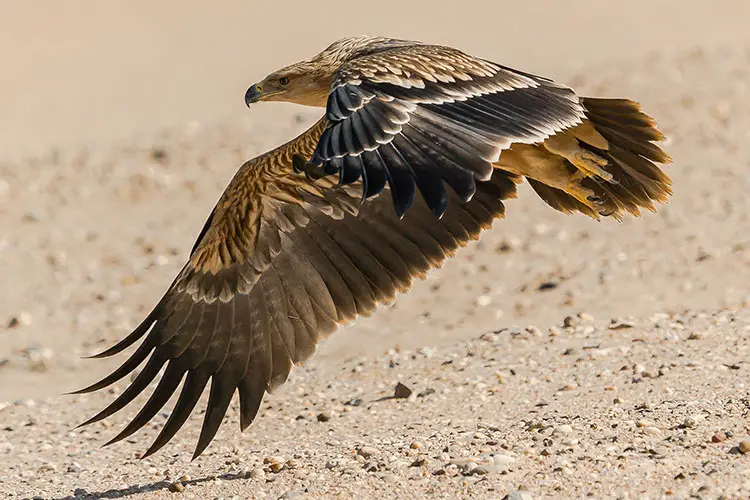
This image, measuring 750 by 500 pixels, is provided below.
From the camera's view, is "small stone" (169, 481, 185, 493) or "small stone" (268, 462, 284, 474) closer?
"small stone" (169, 481, 185, 493)

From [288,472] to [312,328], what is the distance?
0.73m

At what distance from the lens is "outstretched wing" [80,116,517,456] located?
20.9ft

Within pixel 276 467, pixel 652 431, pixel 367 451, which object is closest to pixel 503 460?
pixel 652 431

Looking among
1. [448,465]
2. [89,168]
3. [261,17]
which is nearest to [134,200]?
[89,168]

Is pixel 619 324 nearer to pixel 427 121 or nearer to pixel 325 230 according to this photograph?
pixel 325 230

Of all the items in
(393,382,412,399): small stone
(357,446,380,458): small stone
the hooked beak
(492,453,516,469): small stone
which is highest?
the hooked beak

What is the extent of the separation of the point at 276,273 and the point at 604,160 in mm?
1762

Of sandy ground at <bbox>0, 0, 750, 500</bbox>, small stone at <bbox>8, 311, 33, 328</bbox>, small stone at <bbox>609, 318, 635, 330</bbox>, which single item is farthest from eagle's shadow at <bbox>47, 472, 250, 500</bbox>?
small stone at <bbox>8, 311, 33, 328</bbox>

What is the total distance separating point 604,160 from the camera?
662 centimetres

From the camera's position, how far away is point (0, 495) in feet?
21.8

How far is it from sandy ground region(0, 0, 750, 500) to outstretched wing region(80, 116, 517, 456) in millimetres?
532

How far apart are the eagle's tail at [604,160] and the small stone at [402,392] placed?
1644 mm

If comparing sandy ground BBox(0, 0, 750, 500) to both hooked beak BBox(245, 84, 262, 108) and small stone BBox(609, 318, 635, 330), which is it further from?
hooked beak BBox(245, 84, 262, 108)

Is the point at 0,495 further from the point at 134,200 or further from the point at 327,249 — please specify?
the point at 134,200
